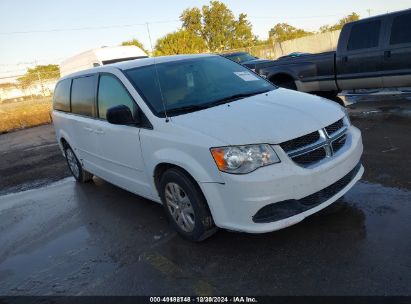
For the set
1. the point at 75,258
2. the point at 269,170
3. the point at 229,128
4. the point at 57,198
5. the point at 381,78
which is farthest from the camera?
the point at 381,78

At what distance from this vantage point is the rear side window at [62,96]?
640cm

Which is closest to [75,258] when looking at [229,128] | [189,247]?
[189,247]

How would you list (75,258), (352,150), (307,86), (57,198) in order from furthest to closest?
(307,86)
(57,198)
(75,258)
(352,150)

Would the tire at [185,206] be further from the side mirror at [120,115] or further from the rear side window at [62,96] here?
the rear side window at [62,96]

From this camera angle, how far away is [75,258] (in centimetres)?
425

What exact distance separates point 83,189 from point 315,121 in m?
4.21

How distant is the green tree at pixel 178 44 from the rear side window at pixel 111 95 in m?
39.4

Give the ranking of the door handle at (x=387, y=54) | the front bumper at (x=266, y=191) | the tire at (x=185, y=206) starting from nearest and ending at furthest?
the front bumper at (x=266, y=191) → the tire at (x=185, y=206) → the door handle at (x=387, y=54)

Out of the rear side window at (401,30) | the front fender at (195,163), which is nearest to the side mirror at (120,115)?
the front fender at (195,163)

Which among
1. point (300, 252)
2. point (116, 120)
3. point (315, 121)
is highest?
point (116, 120)

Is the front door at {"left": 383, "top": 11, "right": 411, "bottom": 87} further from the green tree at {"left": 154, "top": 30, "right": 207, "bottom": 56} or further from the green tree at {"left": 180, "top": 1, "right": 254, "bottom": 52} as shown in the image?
the green tree at {"left": 180, "top": 1, "right": 254, "bottom": 52}

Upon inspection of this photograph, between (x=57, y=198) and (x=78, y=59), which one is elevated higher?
(x=78, y=59)

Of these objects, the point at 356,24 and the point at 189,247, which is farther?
the point at 356,24

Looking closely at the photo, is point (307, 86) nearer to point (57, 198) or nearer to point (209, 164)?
point (57, 198)
